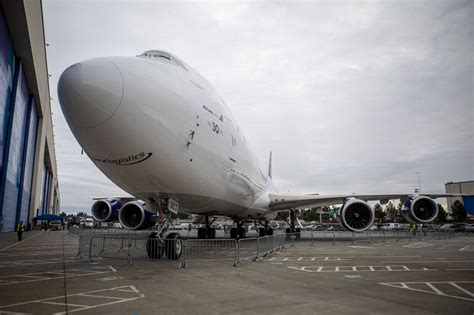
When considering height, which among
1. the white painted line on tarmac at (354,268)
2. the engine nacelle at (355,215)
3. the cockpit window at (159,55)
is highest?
the cockpit window at (159,55)

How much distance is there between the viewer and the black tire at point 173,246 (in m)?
9.68

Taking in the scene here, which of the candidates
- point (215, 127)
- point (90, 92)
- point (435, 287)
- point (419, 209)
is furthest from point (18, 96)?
point (435, 287)

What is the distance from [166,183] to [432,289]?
6441mm

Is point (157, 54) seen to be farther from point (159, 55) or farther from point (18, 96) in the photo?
point (18, 96)

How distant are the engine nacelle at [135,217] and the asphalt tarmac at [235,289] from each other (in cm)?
535

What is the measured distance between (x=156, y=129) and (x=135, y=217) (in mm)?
8780

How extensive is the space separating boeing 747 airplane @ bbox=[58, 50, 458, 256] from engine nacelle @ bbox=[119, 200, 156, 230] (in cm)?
389

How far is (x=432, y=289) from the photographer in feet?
20.1

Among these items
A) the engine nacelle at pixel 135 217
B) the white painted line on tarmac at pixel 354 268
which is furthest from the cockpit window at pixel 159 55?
the engine nacelle at pixel 135 217

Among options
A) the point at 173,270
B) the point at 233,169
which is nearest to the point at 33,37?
the point at 233,169

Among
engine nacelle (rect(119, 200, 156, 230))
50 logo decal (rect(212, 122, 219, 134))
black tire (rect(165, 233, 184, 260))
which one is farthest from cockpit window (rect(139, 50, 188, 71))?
engine nacelle (rect(119, 200, 156, 230))

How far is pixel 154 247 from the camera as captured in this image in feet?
32.5

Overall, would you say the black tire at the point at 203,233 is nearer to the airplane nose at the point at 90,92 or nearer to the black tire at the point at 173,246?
the black tire at the point at 173,246

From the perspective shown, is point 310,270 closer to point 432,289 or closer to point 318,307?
point 432,289
